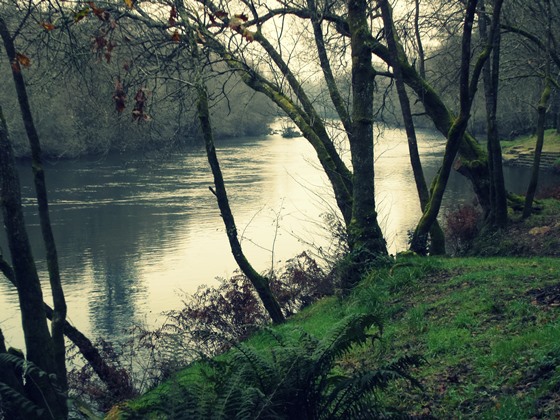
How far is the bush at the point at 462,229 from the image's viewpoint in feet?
58.0

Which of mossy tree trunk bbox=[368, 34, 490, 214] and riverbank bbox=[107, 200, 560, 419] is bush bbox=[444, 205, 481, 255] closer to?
mossy tree trunk bbox=[368, 34, 490, 214]

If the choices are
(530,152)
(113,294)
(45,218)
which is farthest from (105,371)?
(530,152)

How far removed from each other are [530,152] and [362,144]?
3544cm

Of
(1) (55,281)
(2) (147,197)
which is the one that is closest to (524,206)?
(1) (55,281)

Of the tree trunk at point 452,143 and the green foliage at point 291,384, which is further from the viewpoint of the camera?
the tree trunk at point 452,143

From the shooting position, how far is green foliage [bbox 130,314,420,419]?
4.56 meters

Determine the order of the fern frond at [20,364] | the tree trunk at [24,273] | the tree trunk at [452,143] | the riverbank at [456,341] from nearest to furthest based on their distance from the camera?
the fern frond at [20,364]
the riverbank at [456,341]
the tree trunk at [24,273]
the tree trunk at [452,143]

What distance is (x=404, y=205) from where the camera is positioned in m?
28.4

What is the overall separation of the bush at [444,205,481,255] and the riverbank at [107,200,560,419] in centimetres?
706

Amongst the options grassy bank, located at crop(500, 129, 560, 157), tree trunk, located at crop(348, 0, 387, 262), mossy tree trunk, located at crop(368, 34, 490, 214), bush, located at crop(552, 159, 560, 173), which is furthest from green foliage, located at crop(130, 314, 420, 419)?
grassy bank, located at crop(500, 129, 560, 157)

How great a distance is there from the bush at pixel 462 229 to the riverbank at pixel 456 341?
7061 mm

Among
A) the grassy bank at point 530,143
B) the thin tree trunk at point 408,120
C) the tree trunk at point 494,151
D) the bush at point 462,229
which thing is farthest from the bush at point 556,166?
the thin tree trunk at point 408,120

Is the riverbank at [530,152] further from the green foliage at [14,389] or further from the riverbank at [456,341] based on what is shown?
the green foliage at [14,389]

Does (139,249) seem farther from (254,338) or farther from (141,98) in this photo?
(141,98)
